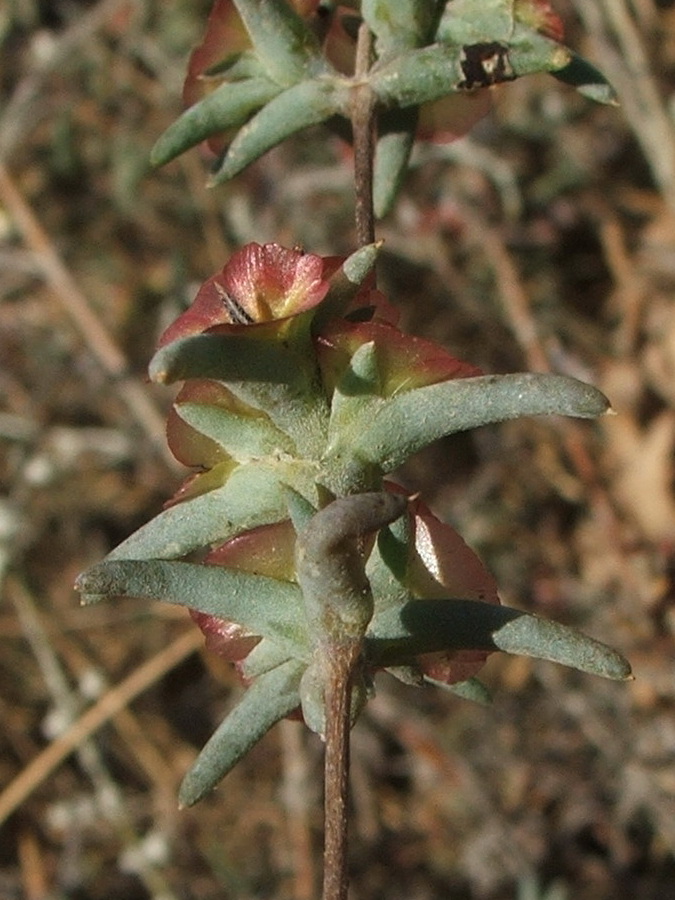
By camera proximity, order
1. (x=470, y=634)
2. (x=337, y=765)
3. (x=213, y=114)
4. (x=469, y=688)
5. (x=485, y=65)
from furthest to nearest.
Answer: (x=213, y=114) → (x=485, y=65) → (x=469, y=688) → (x=470, y=634) → (x=337, y=765)

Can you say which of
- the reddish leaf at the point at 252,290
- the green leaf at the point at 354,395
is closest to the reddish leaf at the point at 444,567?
the green leaf at the point at 354,395

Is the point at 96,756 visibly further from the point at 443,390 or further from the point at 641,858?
the point at 443,390

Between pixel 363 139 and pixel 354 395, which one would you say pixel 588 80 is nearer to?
pixel 363 139

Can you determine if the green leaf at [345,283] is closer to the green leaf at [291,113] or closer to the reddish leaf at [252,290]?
the reddish leaf at [252,290]

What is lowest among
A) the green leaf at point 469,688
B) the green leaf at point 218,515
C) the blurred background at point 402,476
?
the blurred background at point 402,476

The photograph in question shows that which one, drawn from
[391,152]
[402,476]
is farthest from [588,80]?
[402,476]

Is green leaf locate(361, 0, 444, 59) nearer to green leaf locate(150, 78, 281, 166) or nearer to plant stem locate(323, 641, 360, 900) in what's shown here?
green leaf locate(150, 78, 281, 166)

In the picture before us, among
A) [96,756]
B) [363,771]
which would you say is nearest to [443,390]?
[96,756]
